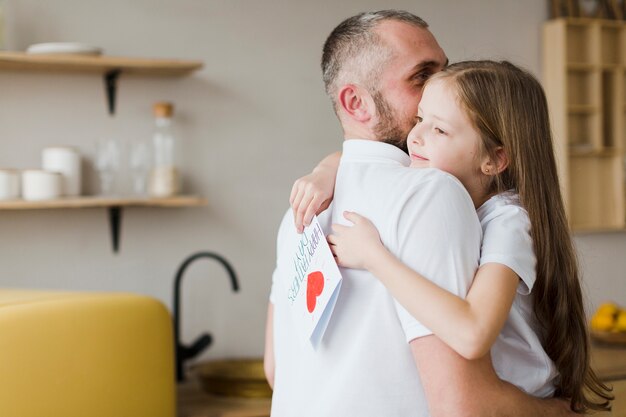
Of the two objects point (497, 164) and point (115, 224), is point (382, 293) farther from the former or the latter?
A: point (115, 224)

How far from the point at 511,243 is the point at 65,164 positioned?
7.08ft

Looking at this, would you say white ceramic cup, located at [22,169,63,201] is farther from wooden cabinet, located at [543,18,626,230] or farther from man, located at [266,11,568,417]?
wooden cabinet, located at [543,18,626,230]

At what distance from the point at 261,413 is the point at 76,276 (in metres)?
0.96

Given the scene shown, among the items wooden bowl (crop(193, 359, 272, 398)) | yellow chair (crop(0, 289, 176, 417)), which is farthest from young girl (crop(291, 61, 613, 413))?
wooden bowl (crop(193, 359, 272, 398))

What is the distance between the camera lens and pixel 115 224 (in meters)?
3.17

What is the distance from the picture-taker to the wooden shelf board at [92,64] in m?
2.85

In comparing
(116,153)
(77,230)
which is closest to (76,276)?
(77,230)

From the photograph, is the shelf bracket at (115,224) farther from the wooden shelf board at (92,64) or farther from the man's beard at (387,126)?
the man's beard at (387,126)

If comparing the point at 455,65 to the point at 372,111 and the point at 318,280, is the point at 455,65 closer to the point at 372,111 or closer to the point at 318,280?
the point at 372,111

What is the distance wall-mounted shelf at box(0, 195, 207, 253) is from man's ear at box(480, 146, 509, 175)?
193 cm

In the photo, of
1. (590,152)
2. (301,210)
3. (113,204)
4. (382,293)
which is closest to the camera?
(382,293)

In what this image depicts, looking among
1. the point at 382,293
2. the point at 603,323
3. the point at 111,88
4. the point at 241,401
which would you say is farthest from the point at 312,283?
the point at 603,323

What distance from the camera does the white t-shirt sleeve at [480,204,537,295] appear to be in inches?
45.4

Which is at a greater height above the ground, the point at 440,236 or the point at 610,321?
the point at 440,236
